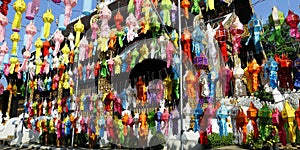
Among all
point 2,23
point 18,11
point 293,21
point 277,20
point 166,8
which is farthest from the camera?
point 166,8

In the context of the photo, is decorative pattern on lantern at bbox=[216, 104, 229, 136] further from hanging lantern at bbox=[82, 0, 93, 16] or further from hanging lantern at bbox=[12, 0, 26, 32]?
hanging lantern at bbox=[12, 0, 26, 32]

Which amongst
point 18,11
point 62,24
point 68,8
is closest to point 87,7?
point 68,8

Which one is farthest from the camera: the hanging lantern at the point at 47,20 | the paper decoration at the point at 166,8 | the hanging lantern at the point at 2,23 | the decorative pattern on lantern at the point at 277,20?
the paper decoration at the point at 166,8

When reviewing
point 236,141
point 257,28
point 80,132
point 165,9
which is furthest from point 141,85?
point 80,132

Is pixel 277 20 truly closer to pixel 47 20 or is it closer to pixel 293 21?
pixel 293 21

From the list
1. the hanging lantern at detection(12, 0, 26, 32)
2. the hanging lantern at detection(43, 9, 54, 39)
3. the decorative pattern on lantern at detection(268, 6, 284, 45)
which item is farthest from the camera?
the hanging lantern at detection(43, 9, 54, 39)

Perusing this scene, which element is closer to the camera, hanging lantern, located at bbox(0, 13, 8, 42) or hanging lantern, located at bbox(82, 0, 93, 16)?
hanging lantern, located at bbox(82, 0, 93, 16)

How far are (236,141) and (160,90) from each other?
12.1 feet

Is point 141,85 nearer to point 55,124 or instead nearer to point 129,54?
point 129,54

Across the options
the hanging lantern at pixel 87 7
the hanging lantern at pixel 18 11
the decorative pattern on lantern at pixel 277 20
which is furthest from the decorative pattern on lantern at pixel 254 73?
the hanging lantern at pixel 18 11

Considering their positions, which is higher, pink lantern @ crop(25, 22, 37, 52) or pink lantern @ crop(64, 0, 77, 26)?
pink lantern @ crop(64, 0, 77, 26)

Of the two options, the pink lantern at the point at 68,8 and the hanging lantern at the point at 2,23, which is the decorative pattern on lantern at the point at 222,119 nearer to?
the pink lantern at the point at 68,8

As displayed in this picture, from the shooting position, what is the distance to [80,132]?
11.0 metres

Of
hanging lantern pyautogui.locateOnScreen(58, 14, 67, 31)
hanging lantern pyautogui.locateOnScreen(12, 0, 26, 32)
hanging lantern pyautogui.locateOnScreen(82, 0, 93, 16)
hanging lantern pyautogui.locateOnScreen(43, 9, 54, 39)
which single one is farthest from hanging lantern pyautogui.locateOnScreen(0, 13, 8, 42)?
hanging lantern pyautogui.locateOnScreen(82, 0, 93, 16)
